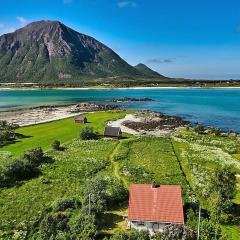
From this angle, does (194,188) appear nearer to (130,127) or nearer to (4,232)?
(4,232)

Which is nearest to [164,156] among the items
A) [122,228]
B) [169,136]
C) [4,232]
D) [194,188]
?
[194,188]

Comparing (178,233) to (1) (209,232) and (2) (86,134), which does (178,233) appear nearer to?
(1) (209,232)

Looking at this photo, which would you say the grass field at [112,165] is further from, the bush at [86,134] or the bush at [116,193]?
the bush at [86,134]

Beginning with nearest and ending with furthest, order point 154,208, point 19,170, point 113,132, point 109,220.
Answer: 1. point 154,208
2. point 109,220
3. point 19,170
4. point 113,132

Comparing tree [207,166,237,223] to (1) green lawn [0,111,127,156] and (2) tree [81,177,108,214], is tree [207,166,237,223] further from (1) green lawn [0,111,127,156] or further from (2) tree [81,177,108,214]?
(1) green lawn [0,111,127,156]

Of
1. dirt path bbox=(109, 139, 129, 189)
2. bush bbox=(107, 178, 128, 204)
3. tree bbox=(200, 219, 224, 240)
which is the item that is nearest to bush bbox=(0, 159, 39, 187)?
dirt path bbox=(109, 139, 129, 189)

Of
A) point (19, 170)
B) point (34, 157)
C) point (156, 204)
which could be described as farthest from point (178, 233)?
point (34, 157)
